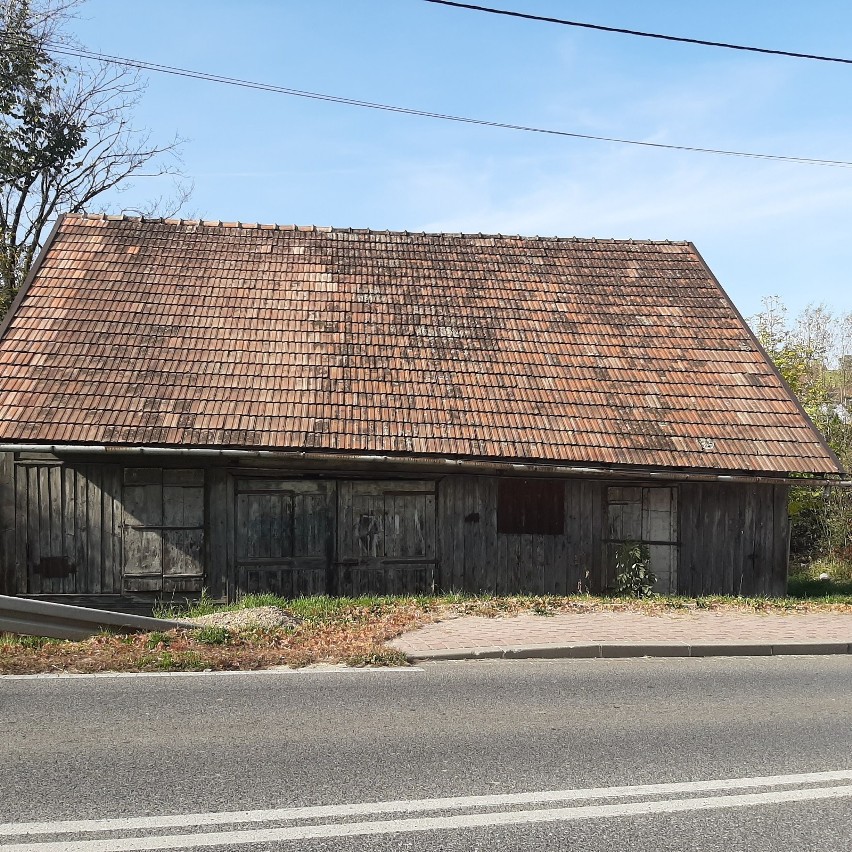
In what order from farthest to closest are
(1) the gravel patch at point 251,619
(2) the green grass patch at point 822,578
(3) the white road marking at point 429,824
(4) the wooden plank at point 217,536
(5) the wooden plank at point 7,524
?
(2) the green grass patch at point 822,578 → (4) the wooden plank at point 217,536 → (5) the wooden plank at point 7,524 → (1) the gravel patch at point 251,619 → (3) the white road marking at point 429,824

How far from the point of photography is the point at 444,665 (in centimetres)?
838

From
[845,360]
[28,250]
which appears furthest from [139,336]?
[845,360]

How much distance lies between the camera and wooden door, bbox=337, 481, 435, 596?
1334 centimetres

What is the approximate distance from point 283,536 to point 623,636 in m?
5.74

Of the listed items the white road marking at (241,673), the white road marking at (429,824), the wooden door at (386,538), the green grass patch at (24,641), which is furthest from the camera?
the wooden door at (386,538)

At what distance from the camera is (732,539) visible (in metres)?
14.1

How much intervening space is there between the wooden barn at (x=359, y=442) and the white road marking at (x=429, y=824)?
8218 mm

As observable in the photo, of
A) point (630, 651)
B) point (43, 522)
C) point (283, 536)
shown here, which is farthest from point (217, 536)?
point (630, 651)

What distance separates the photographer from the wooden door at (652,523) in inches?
548

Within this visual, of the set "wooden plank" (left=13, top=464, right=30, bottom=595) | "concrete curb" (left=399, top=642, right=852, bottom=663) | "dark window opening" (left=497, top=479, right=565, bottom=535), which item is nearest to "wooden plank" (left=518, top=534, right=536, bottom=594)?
"dark window opening" (left=497, top=479, right=565, bottom=535)

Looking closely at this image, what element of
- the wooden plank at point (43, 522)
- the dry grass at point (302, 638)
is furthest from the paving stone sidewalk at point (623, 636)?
the wooden plank at point (43, 522)

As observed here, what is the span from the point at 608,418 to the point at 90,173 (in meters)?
21.9

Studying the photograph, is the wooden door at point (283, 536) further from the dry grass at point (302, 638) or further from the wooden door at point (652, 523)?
the wooden door at point (652, 523)

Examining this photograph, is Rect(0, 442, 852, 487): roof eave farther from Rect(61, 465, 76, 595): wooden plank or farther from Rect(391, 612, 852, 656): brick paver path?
Rect(391, 612, 852, 656): brick paver path
